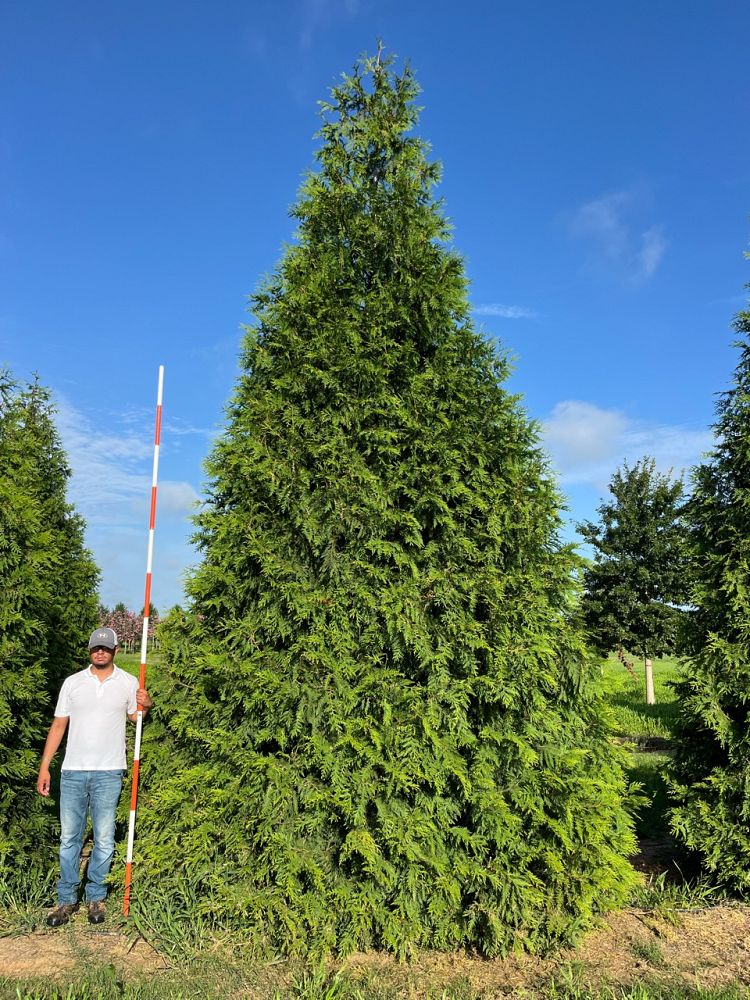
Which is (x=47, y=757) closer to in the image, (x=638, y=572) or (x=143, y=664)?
(x=143, y=664)

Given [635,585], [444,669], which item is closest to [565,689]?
[444,669]

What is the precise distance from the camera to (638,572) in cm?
1759

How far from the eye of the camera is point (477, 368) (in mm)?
5312

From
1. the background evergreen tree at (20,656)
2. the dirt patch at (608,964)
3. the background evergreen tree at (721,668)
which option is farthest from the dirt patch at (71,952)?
the background evergreen tree at (721,668)

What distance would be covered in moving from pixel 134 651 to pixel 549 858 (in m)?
54.9

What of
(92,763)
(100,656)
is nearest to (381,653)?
(100,656)

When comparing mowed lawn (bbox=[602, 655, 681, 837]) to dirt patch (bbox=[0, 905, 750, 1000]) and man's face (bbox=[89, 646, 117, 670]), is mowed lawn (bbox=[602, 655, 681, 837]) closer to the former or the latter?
dirt patch (bbox=[0, 905, 750, 1000])

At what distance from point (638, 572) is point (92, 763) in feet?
51.4

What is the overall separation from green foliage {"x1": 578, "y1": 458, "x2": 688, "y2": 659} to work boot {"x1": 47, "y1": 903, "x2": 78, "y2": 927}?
1442 cm

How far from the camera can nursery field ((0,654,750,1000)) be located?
13.8 feet

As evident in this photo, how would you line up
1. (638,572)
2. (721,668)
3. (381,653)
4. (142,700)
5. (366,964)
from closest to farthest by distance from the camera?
(366,964) < (381,653) < (142,700) < (721,668) < (638,572)

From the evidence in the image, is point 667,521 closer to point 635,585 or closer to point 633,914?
point 635,585

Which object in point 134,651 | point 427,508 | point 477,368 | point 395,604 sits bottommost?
point 134,651

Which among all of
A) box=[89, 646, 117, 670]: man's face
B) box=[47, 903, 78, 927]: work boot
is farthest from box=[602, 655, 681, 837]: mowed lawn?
box=[47, 903, 78, 927]: work boot
